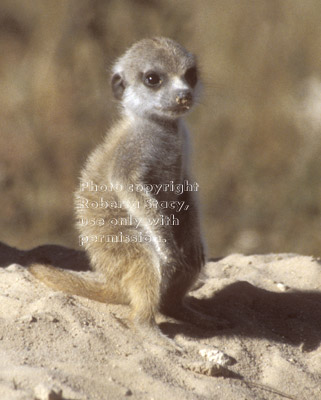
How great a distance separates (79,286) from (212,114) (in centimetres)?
301

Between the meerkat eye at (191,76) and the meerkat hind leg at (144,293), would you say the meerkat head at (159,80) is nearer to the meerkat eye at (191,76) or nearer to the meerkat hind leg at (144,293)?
the meerkat eye at (191,76)

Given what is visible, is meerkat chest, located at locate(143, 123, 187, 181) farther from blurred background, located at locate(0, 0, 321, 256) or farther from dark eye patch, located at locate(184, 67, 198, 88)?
blurred background, located at locate(0, 0, 321, 256)

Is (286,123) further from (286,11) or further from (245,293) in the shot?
(245,293)

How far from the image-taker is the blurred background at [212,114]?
5121 mm

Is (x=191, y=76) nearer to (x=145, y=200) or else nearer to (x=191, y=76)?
(x=191, y=76)

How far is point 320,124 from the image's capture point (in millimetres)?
5141

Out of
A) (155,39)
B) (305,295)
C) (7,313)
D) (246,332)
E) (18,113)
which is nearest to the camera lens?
(7,313)

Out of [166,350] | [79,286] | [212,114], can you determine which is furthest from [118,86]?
[212,114]

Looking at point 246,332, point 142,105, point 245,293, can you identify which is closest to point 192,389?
point 246,332

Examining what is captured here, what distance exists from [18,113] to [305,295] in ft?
11.4

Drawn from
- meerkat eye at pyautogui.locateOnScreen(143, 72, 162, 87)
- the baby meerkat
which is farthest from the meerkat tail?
meerkat eye at pyautogui.locateOnScreen(143, 72, 162, 87)

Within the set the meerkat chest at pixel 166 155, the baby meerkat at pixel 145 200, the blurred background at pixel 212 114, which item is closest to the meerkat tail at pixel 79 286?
the baby meerkat at pixel 145 200

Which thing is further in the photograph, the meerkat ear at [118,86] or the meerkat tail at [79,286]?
the meerkat ear at [118,86]

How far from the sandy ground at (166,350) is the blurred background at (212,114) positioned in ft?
7.43
